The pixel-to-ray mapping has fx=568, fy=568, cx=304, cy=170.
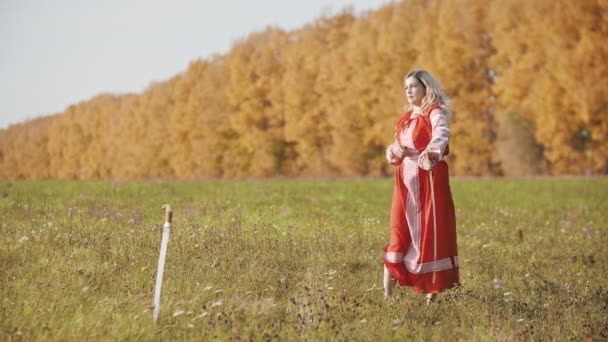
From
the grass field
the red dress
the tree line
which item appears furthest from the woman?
the tree line

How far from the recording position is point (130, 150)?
52062 mm

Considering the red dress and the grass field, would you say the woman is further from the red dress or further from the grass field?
the grass field

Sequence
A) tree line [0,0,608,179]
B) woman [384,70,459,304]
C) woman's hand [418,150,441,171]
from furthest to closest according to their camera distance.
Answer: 1. tree line [0,0,608,179]
2. woman [384,70,459,304]
3. woman's hand [418,150,441,171]

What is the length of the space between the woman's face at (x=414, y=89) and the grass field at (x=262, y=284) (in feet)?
5.48

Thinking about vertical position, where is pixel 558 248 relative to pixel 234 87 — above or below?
below

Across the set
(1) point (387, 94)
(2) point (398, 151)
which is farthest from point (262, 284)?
(1) point (387, 94)

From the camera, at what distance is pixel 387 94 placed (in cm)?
2994

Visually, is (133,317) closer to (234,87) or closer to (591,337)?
(591,337)

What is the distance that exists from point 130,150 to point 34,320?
50836 mm

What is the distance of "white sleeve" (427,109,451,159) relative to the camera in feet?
14.6

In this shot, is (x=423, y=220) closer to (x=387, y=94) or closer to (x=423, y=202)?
(x=423, y=202)

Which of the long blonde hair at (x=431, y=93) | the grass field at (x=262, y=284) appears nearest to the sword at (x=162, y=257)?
the grass field at (x=262, y=284)

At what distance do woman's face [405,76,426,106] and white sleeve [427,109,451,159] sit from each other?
23cm

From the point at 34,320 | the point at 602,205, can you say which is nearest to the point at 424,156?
the point at 34,320
